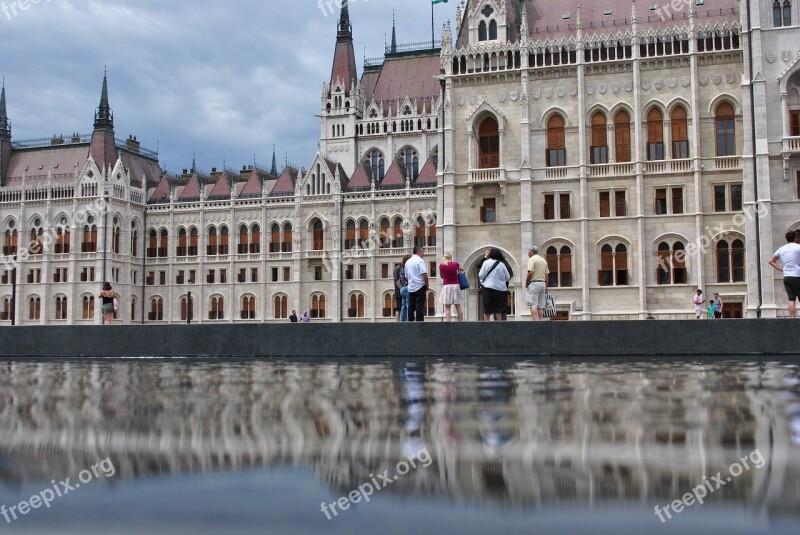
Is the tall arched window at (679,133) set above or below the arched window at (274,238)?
above

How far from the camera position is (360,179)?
7262cm

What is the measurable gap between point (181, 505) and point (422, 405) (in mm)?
3363

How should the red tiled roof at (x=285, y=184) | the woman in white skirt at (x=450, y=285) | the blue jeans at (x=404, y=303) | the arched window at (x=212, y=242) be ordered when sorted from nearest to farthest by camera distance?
the woman in white skirt at (x=450, y=285) < the blue jeans at (x=404, y=303) < the red tiled roof at (x=285, y=184) < the arched window at (x=212, y=242)

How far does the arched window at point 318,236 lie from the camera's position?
234 feet

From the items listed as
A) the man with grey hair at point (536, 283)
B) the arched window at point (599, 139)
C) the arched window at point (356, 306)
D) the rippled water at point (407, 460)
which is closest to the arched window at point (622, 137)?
the arched window at point (599, 139)

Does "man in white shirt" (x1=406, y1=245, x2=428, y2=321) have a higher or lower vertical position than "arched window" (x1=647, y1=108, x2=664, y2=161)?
lower

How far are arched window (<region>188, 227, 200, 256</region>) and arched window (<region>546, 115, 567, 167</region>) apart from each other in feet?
135

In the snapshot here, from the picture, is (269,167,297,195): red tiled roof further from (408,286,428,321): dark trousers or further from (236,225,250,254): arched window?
(408,286,428,321): dark trousers

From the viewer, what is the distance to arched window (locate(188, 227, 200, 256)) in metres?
75.3

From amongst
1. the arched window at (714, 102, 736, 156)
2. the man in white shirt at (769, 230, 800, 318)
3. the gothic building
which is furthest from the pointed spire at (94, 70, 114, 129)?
the man in white shirt at (769, 230, 800, 318)

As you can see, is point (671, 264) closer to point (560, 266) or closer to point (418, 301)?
point (560, 266)

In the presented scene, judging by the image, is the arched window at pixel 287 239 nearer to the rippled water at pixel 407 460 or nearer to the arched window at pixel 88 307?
the arched window at pixel 88 307

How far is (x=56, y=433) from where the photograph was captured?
16.5 ft

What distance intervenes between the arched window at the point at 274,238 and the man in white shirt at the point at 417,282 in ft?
181
